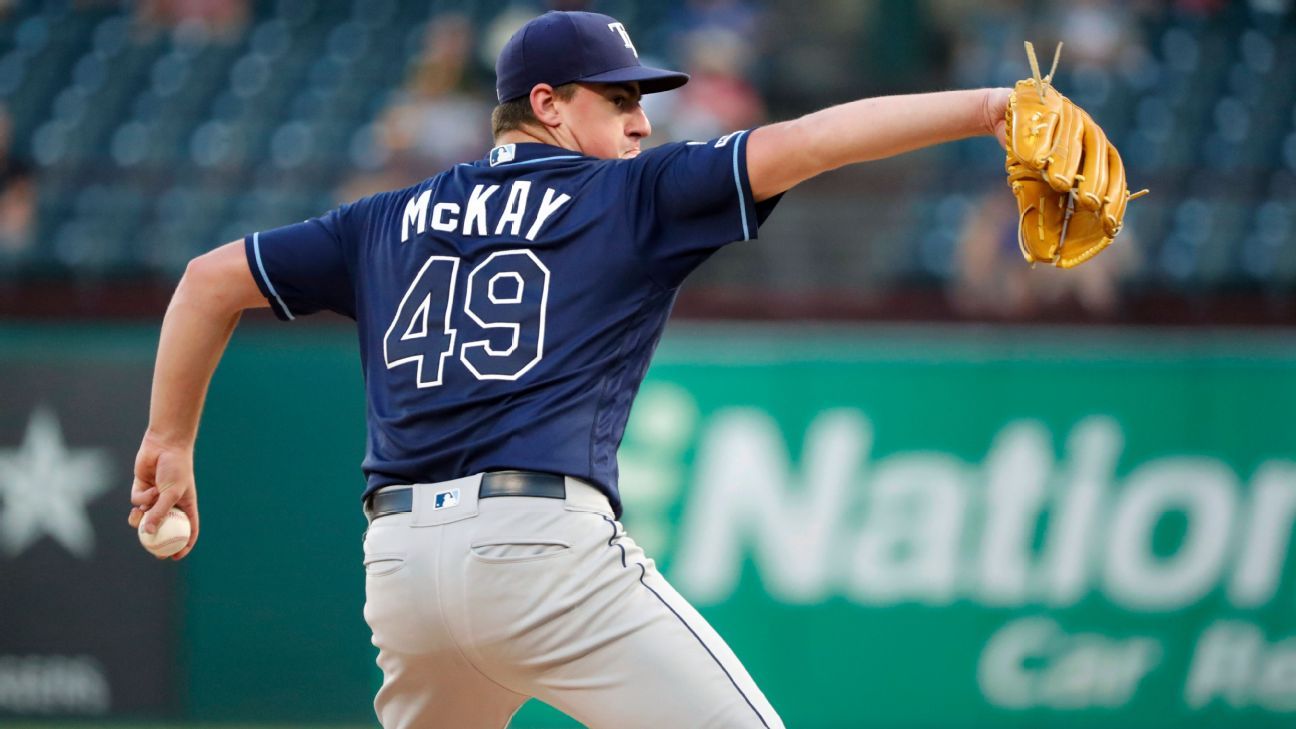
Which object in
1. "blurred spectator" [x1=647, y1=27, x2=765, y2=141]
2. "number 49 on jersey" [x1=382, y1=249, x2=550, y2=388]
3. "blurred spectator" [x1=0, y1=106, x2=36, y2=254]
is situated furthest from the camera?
"blurred spectator" [x1=647, y1=27, x2=765, y2=141]

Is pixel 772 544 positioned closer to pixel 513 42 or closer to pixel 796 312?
pixel 796 312

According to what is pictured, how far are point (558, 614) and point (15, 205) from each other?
20.5 ft

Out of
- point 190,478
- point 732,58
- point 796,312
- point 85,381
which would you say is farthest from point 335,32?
point 190,478

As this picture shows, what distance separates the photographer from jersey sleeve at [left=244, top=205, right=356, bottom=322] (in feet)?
11.2

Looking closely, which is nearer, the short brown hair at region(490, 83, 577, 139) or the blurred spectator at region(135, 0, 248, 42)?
the short brown hair at region(490, 83, 577, 139)

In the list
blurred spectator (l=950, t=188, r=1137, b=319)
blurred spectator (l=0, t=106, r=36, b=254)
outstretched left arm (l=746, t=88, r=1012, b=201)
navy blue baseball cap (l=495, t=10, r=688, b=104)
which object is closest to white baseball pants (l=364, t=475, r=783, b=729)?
outstretched left arm (l=746, t=88, r=1012, b=201)

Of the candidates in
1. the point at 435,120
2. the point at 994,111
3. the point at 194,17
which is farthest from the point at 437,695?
the point at 194,17

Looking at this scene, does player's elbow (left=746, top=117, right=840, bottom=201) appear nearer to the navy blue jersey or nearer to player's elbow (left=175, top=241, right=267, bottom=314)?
the navy blue jersey

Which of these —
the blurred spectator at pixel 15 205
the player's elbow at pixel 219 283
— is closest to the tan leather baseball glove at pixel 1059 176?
the player's elbow at pixel 219 283

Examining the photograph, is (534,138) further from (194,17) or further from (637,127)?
(194,17)

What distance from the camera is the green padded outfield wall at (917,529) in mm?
7152

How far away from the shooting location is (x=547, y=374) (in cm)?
307

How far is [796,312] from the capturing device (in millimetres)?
7375

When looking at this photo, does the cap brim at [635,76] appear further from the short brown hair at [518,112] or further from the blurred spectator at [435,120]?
the blurred spectator at [435,120]
